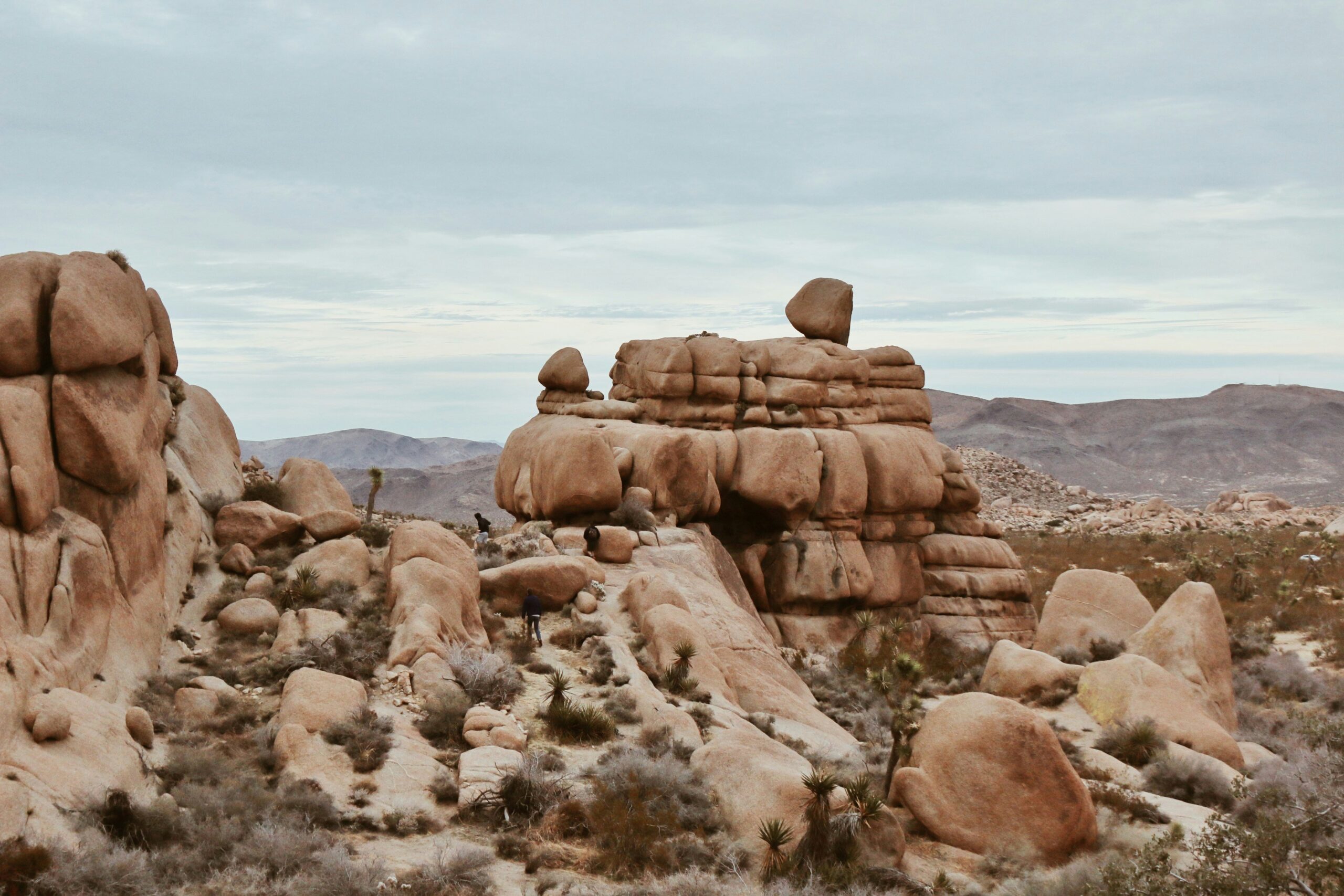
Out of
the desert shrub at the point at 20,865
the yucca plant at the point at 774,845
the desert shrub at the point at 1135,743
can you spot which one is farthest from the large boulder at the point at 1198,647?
the desert shrub at the point at 20,865

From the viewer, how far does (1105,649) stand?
3133cm

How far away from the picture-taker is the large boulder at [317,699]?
17500mm

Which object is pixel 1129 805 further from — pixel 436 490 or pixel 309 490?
pixel 436 490

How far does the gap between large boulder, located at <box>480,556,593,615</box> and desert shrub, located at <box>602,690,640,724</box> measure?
479 cm

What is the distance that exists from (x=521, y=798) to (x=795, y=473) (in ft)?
63.4

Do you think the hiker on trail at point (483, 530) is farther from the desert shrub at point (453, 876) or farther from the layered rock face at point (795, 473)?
the desert shrub at point (453, 876)

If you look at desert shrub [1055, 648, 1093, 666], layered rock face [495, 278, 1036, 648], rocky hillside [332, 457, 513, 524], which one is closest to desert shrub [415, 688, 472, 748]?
layered rock face [495, 278, 1036, 648]

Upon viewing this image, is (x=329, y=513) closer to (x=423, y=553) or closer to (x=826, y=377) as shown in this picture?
(x=423, y=553)

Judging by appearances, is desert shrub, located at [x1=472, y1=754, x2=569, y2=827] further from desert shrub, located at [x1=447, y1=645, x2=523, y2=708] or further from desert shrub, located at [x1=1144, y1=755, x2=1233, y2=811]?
desert shrub, located at [x1=1144, y1=755, x2=1233, y2=811]

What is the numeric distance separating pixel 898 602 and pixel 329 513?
19401 millimetres

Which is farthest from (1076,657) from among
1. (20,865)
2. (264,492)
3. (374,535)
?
(20,865)

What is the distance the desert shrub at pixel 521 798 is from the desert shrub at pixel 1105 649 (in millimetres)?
20348

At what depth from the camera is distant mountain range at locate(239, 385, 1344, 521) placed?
135500 millimetres

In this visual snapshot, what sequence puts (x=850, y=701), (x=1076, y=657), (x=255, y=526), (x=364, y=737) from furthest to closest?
(x=1076, y=657) < (x=850, y=701) < (x=255, y=526) < (x=364, y=737)
